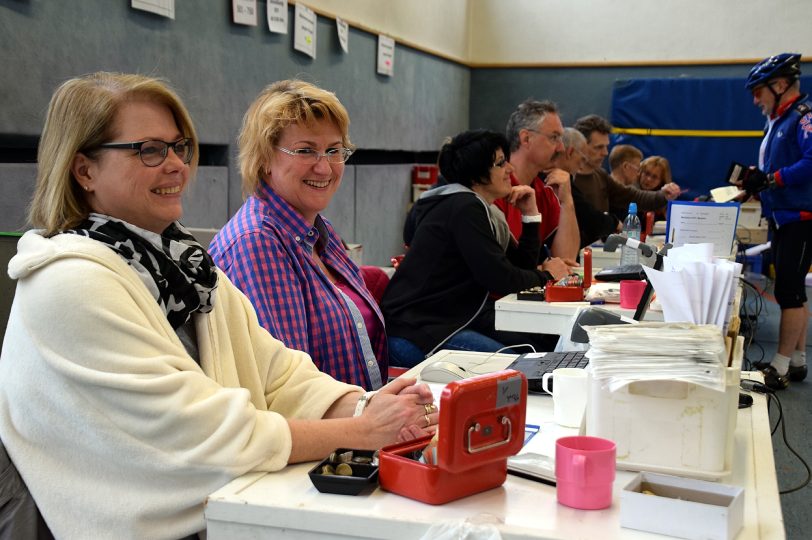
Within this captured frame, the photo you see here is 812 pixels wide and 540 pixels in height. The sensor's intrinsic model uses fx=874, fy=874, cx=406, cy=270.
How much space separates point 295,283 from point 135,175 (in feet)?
2.32

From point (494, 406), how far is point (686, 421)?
0.31 m

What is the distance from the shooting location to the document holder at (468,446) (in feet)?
3.97

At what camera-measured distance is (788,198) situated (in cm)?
477

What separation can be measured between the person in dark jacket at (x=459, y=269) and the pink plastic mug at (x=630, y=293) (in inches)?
18.2

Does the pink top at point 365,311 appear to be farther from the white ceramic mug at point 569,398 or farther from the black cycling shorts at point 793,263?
the black cycling shorts at point 793,263

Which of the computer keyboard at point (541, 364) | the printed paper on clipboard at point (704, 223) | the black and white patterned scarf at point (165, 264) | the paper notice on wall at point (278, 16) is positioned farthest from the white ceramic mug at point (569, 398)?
the paper notice on wall at point (278, 16)

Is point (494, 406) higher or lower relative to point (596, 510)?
higher

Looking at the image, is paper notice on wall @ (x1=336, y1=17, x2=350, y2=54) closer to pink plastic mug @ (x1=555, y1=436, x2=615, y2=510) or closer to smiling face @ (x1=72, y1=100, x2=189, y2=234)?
smiling face @ (x1=72, y1=100, x2=189, y2=234)

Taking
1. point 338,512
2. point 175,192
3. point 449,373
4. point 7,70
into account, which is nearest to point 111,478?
point 338,512

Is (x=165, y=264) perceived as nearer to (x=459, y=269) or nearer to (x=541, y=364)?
(x=541, y=364)

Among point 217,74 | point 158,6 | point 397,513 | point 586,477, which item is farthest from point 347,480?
point 217,74

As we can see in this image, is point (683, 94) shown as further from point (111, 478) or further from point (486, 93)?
point (111, 478)

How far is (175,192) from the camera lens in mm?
1584

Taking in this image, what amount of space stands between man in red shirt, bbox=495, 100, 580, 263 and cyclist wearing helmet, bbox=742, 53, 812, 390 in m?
1.16
